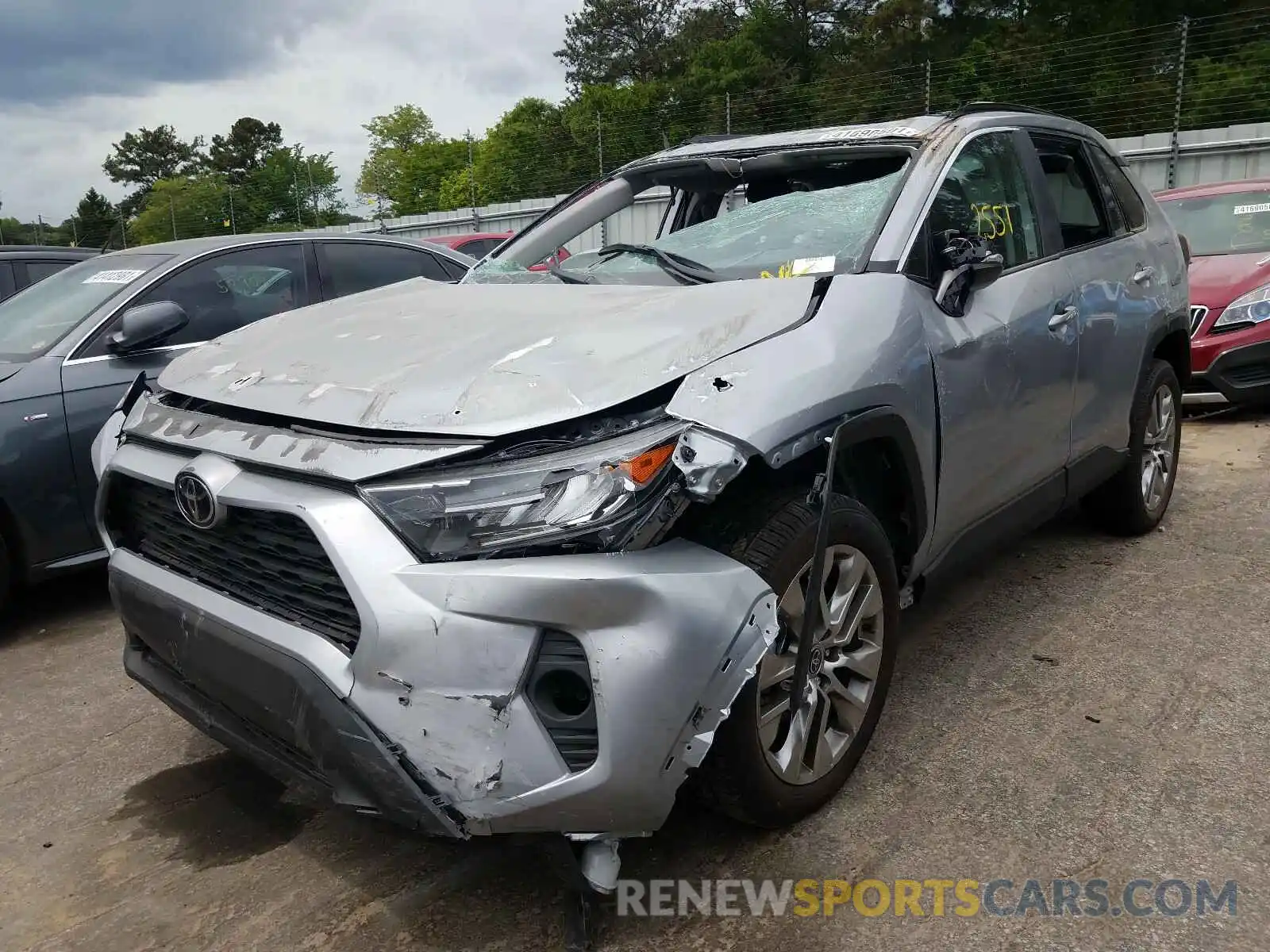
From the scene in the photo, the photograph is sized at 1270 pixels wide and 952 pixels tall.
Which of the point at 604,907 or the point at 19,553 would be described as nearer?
the point at 604,907

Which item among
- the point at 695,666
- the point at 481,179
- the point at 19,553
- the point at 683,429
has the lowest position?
the point at 19,553

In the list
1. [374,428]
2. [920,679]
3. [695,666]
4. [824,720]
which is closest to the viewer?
[695,666]

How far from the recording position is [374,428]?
200cm

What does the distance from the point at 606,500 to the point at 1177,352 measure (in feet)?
12.3

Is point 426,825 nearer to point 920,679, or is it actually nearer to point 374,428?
point 374,428

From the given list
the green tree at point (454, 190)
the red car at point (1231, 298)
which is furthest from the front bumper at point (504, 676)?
the green tree at point (454, 190)

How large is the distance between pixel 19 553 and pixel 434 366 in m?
2.70

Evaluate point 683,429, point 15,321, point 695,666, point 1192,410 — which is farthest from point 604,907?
point 1192,410

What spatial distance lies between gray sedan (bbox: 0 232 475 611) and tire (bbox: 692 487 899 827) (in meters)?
2.02

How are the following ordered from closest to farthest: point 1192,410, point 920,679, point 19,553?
point 920,679 < point 19,553 < point 1192,410

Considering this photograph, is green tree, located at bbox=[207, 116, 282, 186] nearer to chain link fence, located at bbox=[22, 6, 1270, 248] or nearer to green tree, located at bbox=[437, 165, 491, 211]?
green tree, located at bbox=[437, 165, 491, 211]

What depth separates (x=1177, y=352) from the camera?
14.9 feet

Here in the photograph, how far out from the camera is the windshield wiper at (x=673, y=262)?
288 centimetres

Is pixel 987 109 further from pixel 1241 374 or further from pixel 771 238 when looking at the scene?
pixel 1241 374
